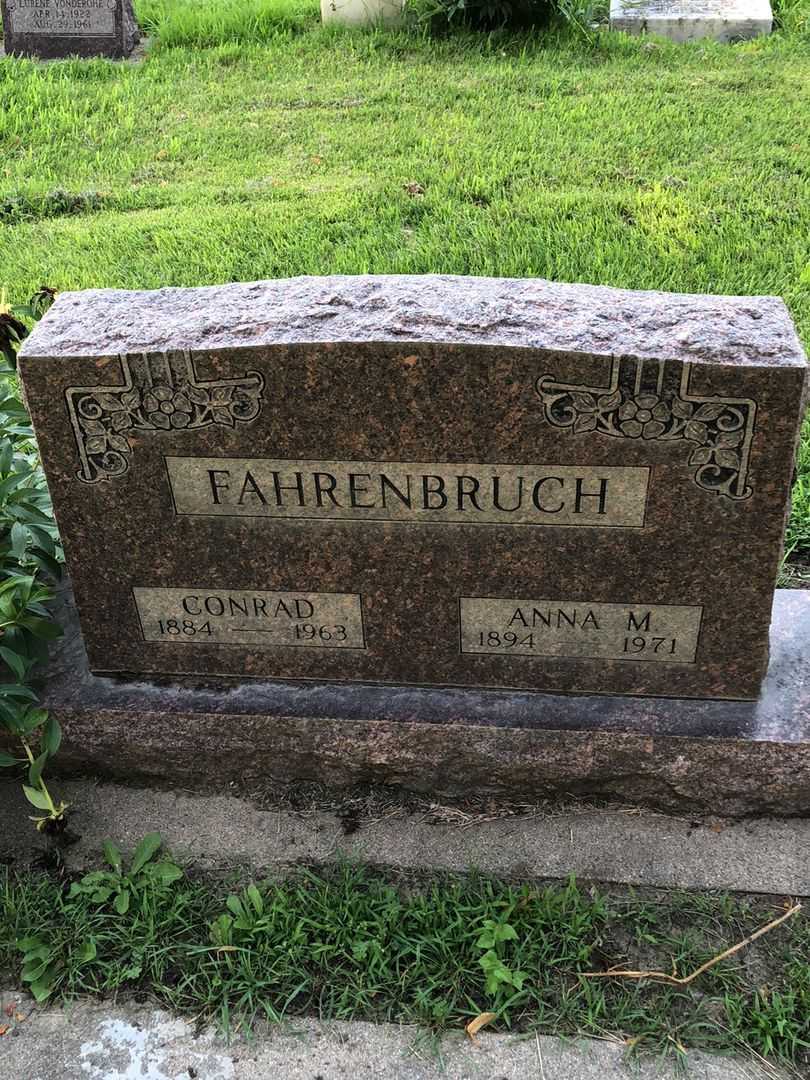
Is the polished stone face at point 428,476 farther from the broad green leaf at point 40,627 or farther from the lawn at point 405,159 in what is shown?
the lawn at point 405,159

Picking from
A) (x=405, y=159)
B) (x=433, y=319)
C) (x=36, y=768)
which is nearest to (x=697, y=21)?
(x=405, y=159)

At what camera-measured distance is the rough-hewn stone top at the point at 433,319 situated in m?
2.26

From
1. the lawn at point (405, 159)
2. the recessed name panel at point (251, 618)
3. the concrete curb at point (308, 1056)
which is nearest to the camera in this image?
the concrete curb at point (308, 1056)

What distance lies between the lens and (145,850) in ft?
8.49

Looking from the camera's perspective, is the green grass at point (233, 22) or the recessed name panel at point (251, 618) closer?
the recessed name panel at point (251, 618)

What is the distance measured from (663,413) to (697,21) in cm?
608

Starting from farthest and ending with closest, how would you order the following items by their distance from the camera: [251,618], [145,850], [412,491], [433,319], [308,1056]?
[251,618] < [145,850] < [412,491] < [433,319] < [308,1056]

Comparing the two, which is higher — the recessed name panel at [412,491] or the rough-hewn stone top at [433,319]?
the rough-hewn stone top at [433,319]

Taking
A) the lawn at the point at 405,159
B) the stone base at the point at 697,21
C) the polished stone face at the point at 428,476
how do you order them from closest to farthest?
the polished stone face at the point at 428,476 → the lawn at the point at 405,159 → the stone base at the point at 697,21

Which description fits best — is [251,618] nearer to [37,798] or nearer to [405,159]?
[37,798]

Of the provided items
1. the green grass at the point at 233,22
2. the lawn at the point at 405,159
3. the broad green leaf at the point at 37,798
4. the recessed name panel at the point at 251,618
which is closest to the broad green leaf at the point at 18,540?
the recessed name panel at the point at 251,618

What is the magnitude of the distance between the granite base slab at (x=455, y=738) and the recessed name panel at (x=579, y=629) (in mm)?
139

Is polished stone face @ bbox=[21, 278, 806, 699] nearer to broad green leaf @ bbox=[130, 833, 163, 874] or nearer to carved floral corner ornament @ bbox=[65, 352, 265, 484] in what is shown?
carved floral corner ornament @ bbox=[65, 352, 265, 484]

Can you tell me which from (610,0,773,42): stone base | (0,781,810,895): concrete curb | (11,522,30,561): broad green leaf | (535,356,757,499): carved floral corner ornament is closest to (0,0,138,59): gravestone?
(610,0,773,42): stone base
